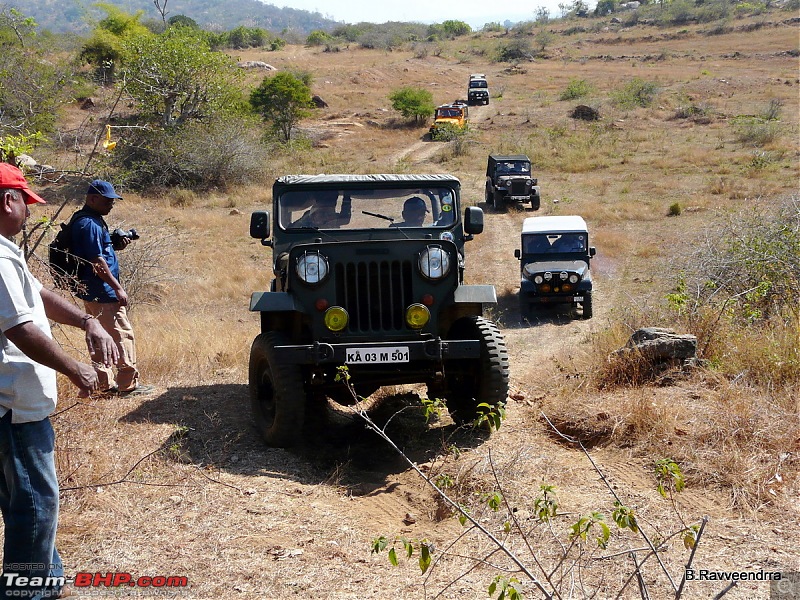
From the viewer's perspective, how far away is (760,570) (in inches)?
149

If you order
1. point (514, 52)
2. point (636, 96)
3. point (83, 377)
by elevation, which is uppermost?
point (514, 52)

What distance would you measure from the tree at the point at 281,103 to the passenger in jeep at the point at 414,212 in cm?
2849

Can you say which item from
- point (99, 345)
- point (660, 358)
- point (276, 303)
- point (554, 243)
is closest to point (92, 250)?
point (276, 303)

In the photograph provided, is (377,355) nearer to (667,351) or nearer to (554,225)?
(667,351)

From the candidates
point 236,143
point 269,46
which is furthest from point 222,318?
point 269,46

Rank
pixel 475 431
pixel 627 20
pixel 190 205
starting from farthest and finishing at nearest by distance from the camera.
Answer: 1. pixel 627 20
2. pixel 190 205
3. pixel 475 431

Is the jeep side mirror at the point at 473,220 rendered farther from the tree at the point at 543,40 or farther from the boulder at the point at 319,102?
the tree at the point at 543,40

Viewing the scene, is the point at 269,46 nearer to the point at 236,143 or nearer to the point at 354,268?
the point at 236,143

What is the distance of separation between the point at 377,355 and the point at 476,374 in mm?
829

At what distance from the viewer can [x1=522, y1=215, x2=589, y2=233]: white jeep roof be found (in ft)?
41.8

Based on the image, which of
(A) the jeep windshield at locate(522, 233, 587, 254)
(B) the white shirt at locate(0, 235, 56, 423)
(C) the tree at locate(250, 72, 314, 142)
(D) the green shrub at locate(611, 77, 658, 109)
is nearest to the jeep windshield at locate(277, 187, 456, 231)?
(B) the white shirt at locate(0, 235, 56, 423)

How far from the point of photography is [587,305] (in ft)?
39.6

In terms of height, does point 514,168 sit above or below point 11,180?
below

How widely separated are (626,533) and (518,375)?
12.7 ft
